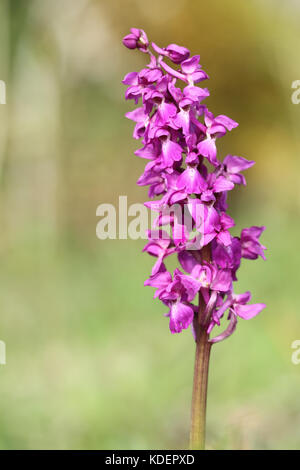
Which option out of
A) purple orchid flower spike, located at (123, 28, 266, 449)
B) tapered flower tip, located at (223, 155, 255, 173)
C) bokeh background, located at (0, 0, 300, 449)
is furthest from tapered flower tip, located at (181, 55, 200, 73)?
bokeh background, located at (0, 0, 300, 449)

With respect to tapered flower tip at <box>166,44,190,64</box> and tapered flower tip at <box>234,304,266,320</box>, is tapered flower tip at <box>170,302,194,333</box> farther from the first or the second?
tapered flower tip at <box>166,44,190,64</box>

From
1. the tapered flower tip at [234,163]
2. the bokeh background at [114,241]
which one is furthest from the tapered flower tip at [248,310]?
the bokeh background at [114,241]

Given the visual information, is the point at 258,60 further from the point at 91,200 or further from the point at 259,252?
the point at 259,252

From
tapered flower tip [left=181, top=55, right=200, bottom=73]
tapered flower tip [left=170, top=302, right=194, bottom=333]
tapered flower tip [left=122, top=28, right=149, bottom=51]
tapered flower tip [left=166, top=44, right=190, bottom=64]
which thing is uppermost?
tapered flower tip [left=122, top=28, right=149, bottom=51]

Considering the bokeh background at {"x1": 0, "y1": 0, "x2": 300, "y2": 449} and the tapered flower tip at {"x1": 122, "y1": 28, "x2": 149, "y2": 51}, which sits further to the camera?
the bokeh background at {"x1": 0, "y1": 0, "x2": 300, "y2": 449}

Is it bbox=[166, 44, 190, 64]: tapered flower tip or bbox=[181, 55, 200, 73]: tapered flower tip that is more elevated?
bbox=[166, 44, 190, 64]: tapered flower tip

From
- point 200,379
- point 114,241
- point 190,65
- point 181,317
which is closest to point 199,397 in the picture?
point 200,379

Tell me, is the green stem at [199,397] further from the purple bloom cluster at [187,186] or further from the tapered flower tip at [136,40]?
the tapered flower tip at [136,40]

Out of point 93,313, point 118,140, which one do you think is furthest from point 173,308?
point 118,140
